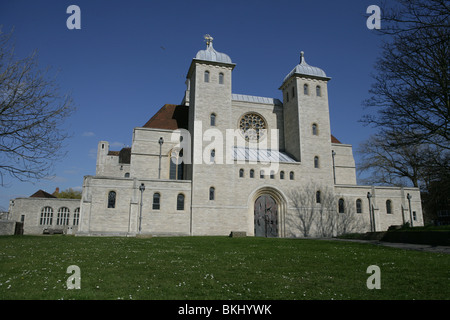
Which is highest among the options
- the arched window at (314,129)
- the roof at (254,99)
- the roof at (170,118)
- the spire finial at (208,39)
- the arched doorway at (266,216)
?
the spire finial at (208,39)

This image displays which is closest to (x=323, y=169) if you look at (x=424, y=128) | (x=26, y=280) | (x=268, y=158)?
(x=268, y=158)

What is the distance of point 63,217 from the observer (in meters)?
43.2

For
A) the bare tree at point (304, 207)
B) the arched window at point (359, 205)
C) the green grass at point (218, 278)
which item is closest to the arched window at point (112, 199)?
the bare tree at point (304, 207)

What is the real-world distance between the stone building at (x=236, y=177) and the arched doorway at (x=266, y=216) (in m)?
0.10

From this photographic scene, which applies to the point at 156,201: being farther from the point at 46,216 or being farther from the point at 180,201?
the point at 46,216

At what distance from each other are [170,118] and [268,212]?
15.1 meters

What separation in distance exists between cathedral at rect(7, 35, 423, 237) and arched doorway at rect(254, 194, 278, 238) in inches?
3.8

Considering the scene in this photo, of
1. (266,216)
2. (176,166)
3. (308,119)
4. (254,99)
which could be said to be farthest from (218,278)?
(254,99)

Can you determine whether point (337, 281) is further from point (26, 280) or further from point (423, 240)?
point (423, 240)

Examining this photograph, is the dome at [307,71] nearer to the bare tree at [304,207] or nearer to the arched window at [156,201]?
the bare tree at [304,207]

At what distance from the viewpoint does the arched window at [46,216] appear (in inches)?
1664

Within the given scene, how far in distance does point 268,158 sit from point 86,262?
82.2ft
